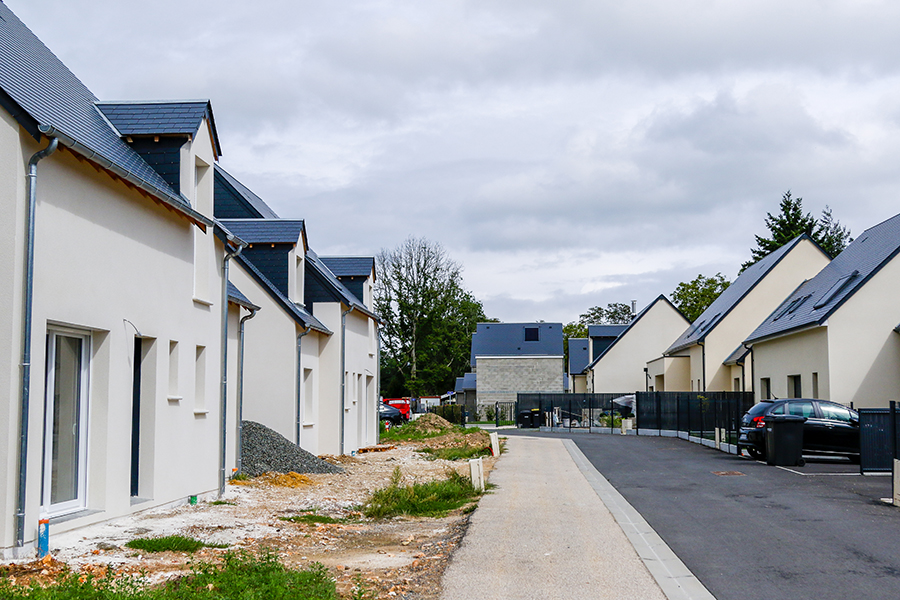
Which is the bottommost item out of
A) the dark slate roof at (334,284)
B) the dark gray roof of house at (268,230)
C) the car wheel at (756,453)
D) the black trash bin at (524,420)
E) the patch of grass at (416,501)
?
the black trash bin at (524,420)

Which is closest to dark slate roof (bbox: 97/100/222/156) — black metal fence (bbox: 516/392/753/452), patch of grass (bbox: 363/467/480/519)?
patch of grass (bbox: 363/467/480/519)

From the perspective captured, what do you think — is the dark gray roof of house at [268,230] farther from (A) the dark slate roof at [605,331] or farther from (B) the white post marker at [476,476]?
(A) the dark slate roof at [605,331]

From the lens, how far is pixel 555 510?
12656mm

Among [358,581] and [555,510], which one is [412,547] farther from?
[555,510]

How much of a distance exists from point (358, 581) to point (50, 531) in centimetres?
368

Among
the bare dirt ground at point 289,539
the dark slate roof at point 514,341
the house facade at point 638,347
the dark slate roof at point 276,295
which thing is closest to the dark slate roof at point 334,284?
the dark slate roof at point 276,295

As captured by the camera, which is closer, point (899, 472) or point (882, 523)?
point (882, 523)

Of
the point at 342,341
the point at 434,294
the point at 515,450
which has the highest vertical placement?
the point at 434,294

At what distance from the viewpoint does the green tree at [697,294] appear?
70.1 m

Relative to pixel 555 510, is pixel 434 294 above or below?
above

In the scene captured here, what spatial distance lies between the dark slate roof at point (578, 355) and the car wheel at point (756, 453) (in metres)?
44.8

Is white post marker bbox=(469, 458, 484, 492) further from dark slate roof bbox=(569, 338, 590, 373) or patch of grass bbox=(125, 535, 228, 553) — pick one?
dark slate roof bbox=(569, 338, 590, 373)

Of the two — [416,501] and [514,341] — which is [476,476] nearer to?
[416,501]

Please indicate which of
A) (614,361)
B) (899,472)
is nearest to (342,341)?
(899,472)
